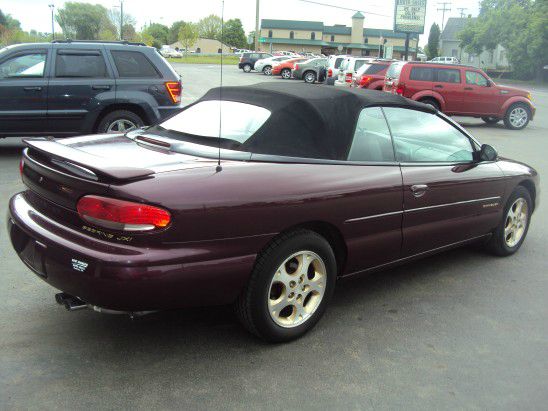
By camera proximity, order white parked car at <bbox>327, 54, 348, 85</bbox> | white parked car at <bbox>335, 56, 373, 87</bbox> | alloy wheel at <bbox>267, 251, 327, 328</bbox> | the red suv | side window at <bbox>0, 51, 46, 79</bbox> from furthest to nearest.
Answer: white parked car at <bbox>327, 54, 348, 85</bbox>
white parked car at <bbox>335, 56, 373, 87</bbox>
the red suv
side window at <bbox>0, 51, 46, 79</bbox>
alloy wheel at <bbox>267, 251, 327, 328</bbox>

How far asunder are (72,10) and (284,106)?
139ft

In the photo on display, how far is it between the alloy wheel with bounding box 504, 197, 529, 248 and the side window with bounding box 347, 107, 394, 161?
5.74 ft

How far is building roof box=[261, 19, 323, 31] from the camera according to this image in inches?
4486

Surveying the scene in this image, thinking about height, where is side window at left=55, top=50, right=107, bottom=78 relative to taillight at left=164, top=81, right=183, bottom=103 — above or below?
above

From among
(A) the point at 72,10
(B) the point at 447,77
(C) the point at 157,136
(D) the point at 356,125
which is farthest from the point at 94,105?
(A) the point at 72,10

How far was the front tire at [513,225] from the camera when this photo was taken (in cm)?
498

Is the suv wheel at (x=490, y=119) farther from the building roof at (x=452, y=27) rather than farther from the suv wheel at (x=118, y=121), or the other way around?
the building roof at (x=452, y=27)

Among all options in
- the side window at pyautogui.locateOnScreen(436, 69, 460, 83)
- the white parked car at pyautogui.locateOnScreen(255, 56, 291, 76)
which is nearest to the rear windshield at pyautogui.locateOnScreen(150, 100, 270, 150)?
Result: the side window at pyautogui.locateOnScreen(436, 69, 460, 83)

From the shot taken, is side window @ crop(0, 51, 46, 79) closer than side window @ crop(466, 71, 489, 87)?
Yes

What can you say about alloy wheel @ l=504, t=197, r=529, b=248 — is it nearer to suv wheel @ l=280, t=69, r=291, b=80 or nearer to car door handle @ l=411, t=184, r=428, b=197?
car door handle @ l=411, t=184, r=428, b=197

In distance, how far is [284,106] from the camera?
3.62 metres

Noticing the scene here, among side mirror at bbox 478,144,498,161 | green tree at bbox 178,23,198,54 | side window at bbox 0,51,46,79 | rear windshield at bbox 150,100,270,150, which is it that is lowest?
side mirror at bbox 478,144,498,161

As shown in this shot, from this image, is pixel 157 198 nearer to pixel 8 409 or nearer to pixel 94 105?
pixel 8 409

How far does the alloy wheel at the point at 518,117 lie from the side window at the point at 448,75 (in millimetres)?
2090
